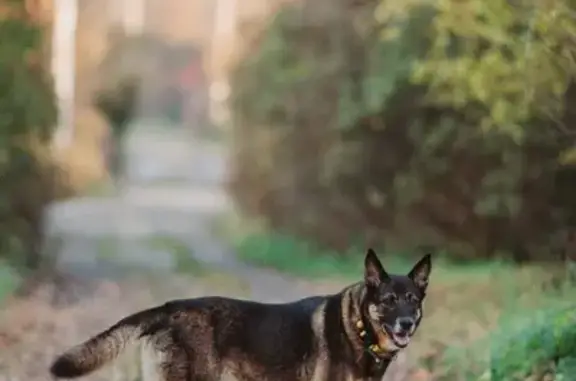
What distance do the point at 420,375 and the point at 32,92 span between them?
2.80ft

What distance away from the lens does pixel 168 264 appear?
1.51 meters

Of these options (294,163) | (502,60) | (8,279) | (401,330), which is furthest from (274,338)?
(502,60)

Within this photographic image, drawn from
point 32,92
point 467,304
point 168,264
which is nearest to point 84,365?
point 168,264

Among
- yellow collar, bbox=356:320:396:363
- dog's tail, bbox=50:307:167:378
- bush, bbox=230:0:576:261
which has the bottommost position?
yellow collar, bbox=356:320:396:363

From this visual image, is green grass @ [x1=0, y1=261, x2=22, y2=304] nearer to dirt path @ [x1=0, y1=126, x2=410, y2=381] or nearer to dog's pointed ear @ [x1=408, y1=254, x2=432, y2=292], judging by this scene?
dirt path @ [x1=0, y1=126, x2=410, y2=381]

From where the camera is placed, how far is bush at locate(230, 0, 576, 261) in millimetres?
1550

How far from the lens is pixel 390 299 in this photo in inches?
53.5

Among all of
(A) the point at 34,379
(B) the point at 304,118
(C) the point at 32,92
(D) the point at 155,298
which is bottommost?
(A) the point at 34,379

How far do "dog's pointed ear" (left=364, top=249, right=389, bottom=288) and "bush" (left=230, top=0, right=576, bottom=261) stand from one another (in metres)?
0.12

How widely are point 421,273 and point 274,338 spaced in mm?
274

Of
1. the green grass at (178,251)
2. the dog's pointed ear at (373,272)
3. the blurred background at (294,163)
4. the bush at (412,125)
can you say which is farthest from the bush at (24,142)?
the dog's pointed ear at (373,272)

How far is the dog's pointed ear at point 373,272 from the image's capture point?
4.56 feet

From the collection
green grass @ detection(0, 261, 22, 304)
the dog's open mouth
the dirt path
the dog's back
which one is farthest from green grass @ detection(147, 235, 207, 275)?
the dog's open mouth

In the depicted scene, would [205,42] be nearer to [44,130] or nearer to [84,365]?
[44,130]
